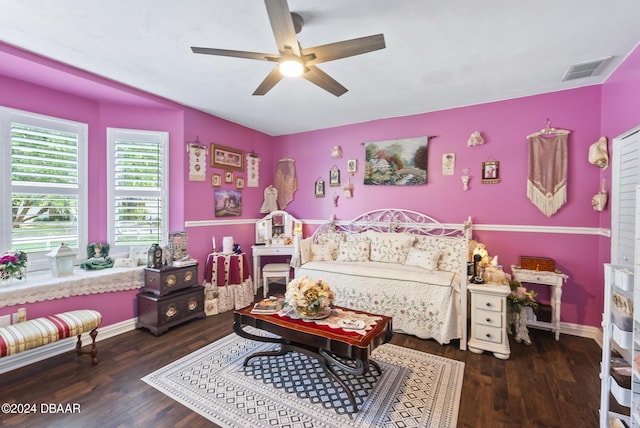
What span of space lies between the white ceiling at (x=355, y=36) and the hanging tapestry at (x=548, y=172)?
62 cm

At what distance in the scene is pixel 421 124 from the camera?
14.0 ft

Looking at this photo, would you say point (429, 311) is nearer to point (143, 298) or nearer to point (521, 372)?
point (521, 372)

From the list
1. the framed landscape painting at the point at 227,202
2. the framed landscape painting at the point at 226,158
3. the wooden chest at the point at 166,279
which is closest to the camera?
the wooden chest at the point at 166,279

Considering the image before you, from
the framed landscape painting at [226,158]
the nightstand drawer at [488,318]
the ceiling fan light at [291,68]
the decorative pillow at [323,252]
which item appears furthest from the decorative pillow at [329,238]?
the ceiling fan light at [291,68]

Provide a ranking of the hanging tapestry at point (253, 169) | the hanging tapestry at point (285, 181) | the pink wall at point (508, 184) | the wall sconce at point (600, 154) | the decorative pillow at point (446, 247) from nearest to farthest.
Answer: the wall sconce at point (600, 154)
the pink wall at point (508, 184)
the decorative pillow at point (446, 247)
the hanging tapestry at point (253, 169)
the hanging tapestry at point (285, 181)

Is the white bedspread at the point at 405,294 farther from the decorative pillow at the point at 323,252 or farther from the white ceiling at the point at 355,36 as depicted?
the white ceiling at the point at 355,36

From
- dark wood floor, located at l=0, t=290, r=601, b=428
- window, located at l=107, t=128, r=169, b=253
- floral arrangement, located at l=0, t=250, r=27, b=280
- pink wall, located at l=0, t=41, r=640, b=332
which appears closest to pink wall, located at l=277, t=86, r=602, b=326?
pink wall, located at l=0, t=41, r=640, b=332

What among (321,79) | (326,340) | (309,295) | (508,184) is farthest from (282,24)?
(508,184)

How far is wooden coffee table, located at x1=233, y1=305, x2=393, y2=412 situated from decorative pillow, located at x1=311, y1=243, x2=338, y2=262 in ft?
5.73

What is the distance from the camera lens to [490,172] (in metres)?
3.81

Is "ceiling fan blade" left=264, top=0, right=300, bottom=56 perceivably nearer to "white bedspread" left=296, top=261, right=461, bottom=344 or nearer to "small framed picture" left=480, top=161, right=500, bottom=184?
"white bedspread" left=296, top=261, right=461, bottom=344

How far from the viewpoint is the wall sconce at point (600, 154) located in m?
3.01

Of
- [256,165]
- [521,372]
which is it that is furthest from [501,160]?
[256,165]

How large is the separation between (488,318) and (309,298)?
193cm
